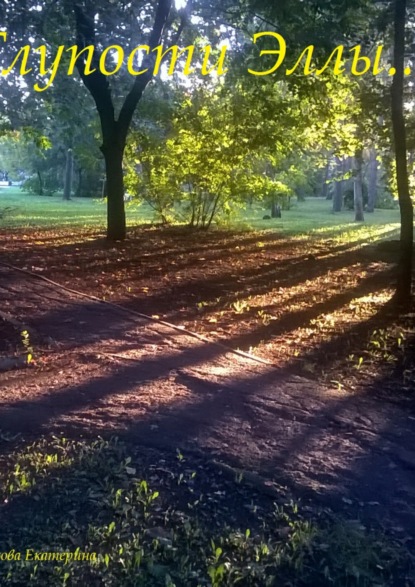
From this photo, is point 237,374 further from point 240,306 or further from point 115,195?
point 115,195

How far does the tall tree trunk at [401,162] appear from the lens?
9117mm

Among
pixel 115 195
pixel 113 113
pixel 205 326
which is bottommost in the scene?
pixel 205 326

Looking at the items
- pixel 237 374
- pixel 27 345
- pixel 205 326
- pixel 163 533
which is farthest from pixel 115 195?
pixel 163 533

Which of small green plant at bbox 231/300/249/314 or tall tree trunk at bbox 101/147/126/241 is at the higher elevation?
tall tree trunk at bbox 101/147/126/241

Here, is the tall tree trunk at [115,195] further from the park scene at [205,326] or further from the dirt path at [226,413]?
the dirt path at [226,413]

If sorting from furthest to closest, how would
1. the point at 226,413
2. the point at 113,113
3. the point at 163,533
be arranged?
the point at 113,113
the point at 226,413
the point at 163,533

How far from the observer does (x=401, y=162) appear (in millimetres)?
9297

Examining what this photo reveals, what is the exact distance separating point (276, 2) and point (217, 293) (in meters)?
6.27

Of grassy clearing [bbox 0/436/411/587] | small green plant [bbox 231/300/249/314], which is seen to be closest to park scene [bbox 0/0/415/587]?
grassy clearing [bbox 0/436/411/587]

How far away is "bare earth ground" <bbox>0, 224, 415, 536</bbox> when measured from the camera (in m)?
4.39

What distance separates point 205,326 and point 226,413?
118 inches

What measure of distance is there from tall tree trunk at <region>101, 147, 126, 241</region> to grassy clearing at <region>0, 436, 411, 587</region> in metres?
12.8

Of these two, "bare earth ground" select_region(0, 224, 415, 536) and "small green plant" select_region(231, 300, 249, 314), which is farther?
"small green plant" select_region(231, 300, 249, 314)

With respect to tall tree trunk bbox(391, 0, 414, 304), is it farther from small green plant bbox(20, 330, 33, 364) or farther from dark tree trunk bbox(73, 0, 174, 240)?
dark tree trunk bbox(73, 0, 174, 240)
